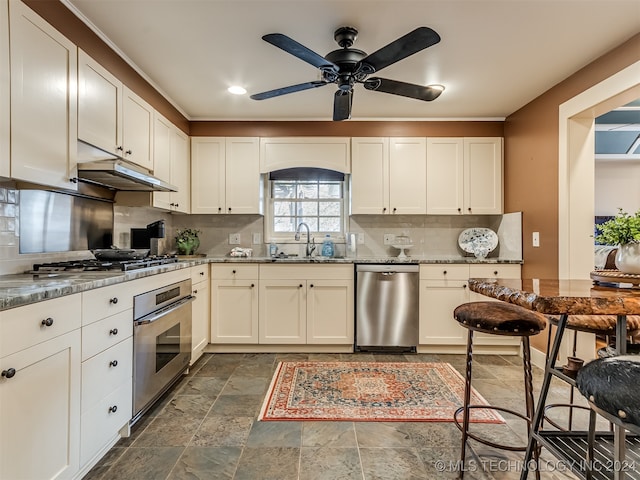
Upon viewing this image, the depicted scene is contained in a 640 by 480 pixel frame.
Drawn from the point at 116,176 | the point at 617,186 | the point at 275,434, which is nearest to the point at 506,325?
the point at 275,434

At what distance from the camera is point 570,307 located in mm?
988

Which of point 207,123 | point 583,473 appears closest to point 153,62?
point 207,123

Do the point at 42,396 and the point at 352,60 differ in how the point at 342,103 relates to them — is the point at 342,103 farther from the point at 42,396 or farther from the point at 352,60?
the point at 42,396

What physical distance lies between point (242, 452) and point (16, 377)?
1.07 m

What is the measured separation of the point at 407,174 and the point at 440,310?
1404mm

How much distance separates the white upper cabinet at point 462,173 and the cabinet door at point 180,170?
2483 millimetres

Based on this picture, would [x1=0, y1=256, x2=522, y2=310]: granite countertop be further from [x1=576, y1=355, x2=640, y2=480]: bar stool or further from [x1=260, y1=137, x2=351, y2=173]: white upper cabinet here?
[x1=576, y1=355, x2=640, y2=480]: bar stool

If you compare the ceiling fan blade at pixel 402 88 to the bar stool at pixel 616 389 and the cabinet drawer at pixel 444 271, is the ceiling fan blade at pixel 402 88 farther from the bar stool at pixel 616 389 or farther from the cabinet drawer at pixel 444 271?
the bar stool at pixel 616 389

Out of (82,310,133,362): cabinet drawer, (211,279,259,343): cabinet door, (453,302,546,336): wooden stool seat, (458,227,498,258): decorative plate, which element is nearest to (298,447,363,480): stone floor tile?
(453,302,546,336): wooden stool seat

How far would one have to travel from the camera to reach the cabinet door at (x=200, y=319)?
2832mm

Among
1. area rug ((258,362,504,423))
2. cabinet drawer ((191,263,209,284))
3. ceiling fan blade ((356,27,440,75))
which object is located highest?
ceiling fan blade ((356,27,440,75))

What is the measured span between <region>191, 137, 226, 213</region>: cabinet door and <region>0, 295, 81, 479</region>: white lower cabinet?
7.15ft

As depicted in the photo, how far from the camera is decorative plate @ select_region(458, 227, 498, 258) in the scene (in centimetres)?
356

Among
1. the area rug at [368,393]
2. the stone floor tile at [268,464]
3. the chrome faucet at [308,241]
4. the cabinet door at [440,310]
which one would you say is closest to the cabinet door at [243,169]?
the chrome faucet at [308,241]
